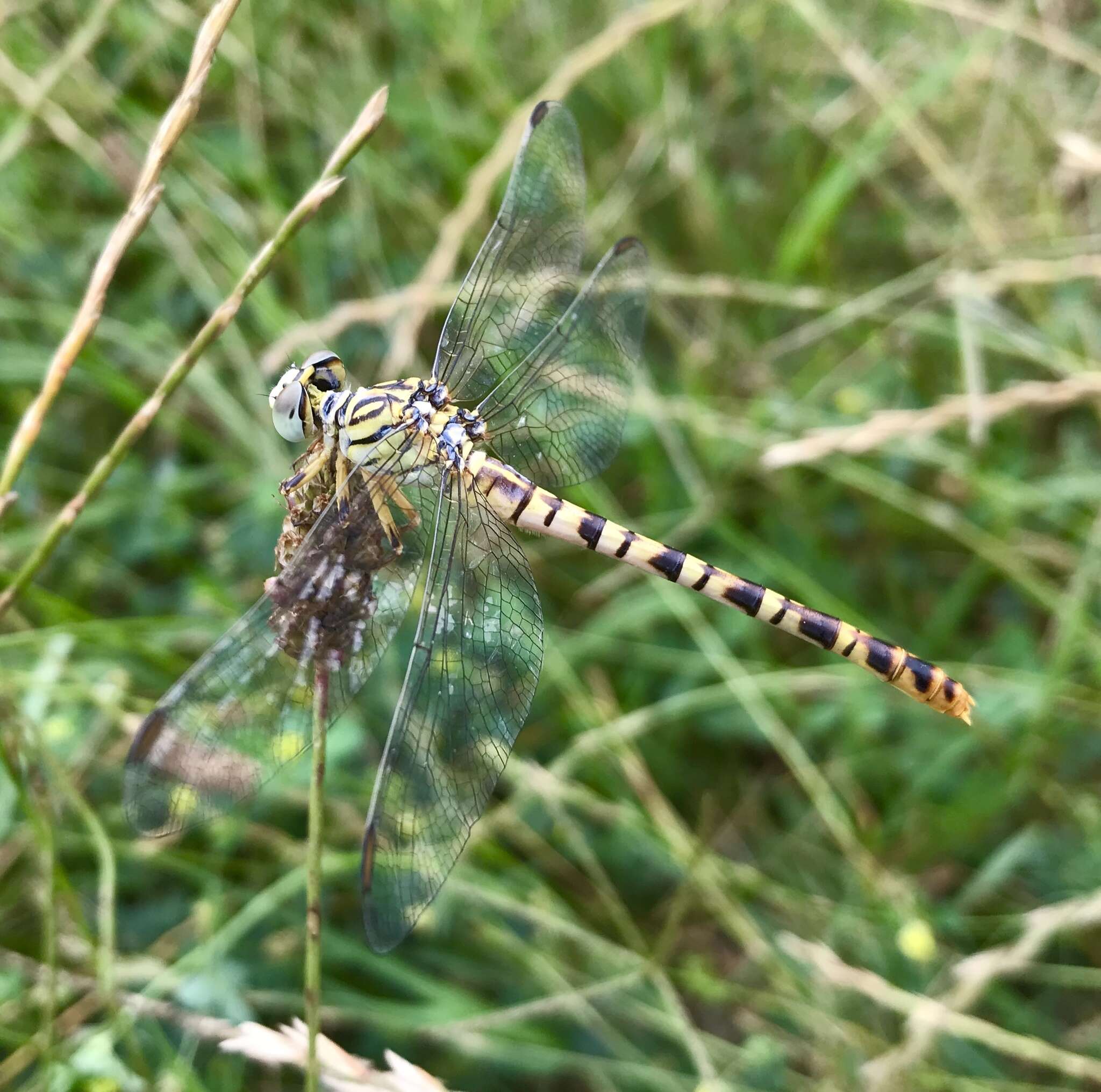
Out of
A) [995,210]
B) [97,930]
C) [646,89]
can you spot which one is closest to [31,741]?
[97,930]

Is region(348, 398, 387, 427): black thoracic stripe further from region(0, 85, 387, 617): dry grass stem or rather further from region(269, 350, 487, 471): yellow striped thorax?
region(0, 85, 387, 617): dry grass stem

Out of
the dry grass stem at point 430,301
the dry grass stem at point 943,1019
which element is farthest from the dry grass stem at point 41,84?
the dry grass stem at point 943,1019

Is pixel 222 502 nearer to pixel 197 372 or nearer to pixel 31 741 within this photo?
pixel 197 372

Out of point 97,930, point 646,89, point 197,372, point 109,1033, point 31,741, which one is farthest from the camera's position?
point 646,89

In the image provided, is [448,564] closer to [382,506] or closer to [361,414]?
[382,506]

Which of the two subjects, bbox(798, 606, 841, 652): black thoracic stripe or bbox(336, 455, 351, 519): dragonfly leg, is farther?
bbox(798, 606, 841, 652): black thoracic stripe

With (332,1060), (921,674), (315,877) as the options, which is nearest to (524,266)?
(921,674)

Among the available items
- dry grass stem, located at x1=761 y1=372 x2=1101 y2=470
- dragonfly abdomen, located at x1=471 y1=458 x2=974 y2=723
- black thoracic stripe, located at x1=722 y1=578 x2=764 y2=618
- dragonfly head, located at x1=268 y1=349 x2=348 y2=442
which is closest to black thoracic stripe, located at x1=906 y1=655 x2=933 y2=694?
dragonfly abdomen, located at x1=471 y1=458 x2=974 y2=723
